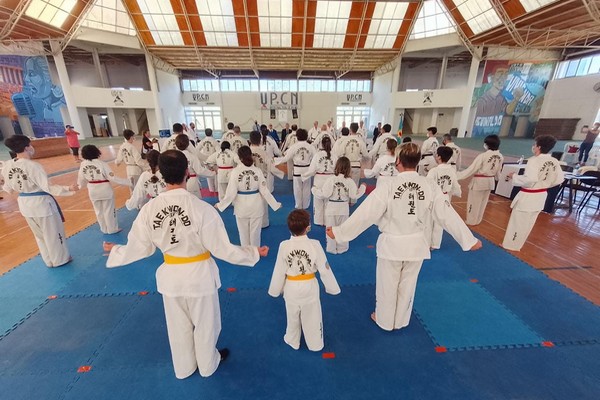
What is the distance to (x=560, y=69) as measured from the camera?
760 inches

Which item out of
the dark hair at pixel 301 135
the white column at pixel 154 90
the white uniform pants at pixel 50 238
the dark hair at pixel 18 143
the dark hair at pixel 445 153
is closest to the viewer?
the dark hair at pixel 18 143

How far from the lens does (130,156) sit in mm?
5980

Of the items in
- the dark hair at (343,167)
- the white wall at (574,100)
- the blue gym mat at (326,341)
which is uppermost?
the white wall at (574,100)

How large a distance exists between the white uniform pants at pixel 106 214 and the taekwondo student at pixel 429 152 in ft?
23.2

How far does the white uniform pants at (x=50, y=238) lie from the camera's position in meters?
3.73

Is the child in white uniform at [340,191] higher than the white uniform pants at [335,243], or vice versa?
the child in white uniform at [340,191]

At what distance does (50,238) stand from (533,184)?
7116 millimetres

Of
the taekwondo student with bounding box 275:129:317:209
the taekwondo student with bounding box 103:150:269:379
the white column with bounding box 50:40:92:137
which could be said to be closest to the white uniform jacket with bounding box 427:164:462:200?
the taekwondo student with bounding box 275:129:317:209

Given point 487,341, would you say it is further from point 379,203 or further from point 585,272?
point 585,272

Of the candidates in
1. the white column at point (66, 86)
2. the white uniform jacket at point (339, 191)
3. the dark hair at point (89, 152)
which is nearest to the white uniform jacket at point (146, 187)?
the dark hair at point (89, 152)

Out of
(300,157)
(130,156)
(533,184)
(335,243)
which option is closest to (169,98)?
(130,156)

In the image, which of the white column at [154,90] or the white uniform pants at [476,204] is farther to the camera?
the white column at [154,90]

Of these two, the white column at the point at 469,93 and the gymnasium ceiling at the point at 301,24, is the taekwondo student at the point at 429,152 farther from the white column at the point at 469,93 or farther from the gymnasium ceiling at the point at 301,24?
the white column at the point at 469,93

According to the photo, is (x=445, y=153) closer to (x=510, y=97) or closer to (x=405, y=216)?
(x=405, y=216)
